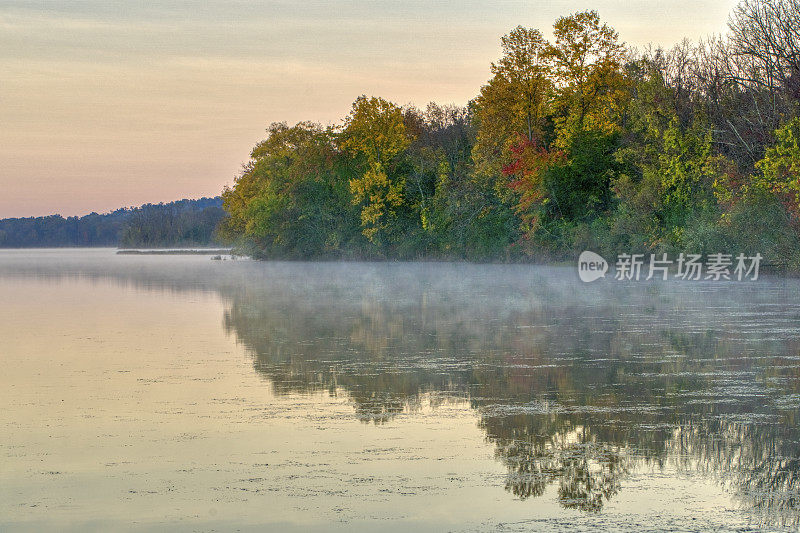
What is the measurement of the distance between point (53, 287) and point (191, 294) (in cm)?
836

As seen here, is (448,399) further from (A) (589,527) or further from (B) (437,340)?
(B) (437,340)

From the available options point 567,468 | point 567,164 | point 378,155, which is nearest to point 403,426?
point 567,468

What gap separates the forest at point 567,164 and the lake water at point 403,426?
22.4 meters

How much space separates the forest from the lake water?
2241cm

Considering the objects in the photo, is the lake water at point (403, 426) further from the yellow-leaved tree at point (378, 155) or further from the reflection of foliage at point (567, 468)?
the yellow-leaved tree at point (378, 155)

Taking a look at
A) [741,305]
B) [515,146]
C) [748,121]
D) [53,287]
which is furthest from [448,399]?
[515,146]

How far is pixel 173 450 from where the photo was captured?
7.66 metres

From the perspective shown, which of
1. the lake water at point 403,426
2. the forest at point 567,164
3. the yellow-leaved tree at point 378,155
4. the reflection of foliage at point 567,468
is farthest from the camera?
the yellow-leaved tree at point 378,155

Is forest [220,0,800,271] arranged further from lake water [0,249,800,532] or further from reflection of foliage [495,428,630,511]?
reflection of foliage [495,428,630,511]

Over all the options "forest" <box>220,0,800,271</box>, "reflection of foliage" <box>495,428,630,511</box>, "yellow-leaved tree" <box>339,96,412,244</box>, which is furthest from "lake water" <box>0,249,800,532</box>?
"yellow-leaved tree" <box>339,96,412,244</box>

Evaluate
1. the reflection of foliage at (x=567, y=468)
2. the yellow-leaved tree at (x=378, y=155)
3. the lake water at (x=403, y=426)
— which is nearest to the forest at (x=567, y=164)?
the yellow-leaved tree at (x=378, y=155)

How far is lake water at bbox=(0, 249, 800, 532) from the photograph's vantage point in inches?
235

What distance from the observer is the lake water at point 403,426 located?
5969 mm

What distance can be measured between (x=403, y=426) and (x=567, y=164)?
47173 mm
